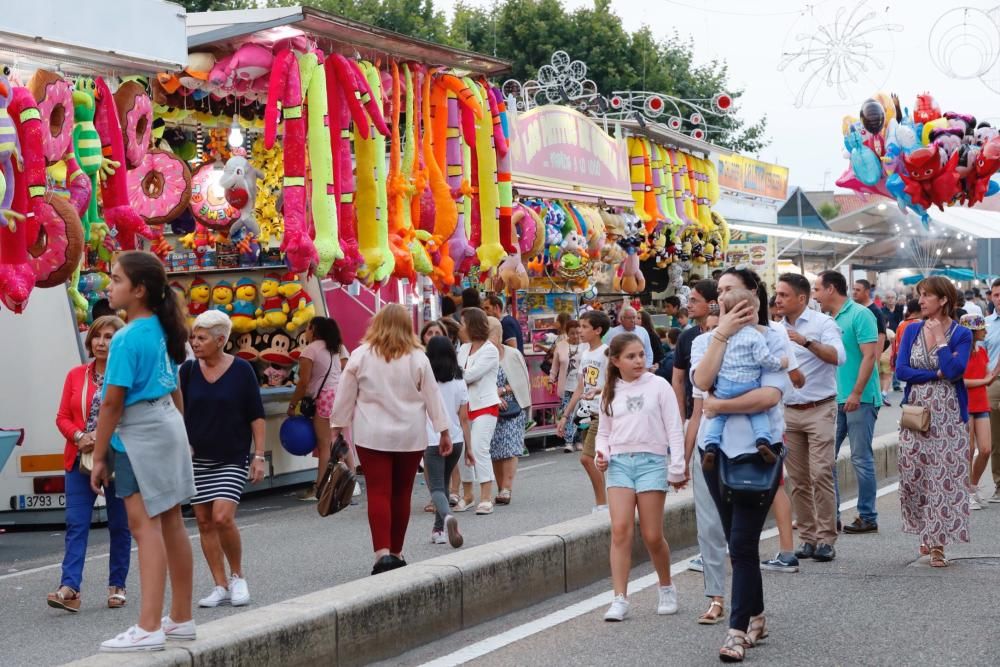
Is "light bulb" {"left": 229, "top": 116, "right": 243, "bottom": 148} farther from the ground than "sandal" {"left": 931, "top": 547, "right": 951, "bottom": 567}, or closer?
farther from the ground

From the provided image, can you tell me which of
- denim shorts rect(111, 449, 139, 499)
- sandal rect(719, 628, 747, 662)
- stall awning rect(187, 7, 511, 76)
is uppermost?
stall awning rect(187, 7, 511, 76)

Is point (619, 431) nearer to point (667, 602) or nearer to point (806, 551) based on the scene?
point (667, 602)

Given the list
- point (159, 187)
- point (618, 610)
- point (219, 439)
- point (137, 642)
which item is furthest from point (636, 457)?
point (159, 187)

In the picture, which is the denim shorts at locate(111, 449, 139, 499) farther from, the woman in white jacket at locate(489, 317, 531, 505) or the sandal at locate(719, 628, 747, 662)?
the woman in white jacket at locate(489, 317, 531, 505)

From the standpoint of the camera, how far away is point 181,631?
5918 mm

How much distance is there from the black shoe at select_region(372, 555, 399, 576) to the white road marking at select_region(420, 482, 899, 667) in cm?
109

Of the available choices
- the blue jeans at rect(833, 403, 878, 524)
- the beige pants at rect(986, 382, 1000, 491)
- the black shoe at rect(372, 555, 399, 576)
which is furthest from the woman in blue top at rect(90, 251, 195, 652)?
the beige pants at rect(986, 382, 1000, 491)

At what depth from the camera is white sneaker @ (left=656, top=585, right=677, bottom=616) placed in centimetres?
757

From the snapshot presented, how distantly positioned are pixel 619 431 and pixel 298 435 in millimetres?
5911

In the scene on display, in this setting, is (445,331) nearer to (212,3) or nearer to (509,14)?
(212,3)

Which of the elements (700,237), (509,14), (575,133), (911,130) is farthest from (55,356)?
(509,14)

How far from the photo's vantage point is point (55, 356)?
36.8 ft

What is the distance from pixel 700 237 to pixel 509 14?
93.2 feet

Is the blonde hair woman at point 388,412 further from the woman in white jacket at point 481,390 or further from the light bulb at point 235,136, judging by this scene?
the light bulb at point 235,136
